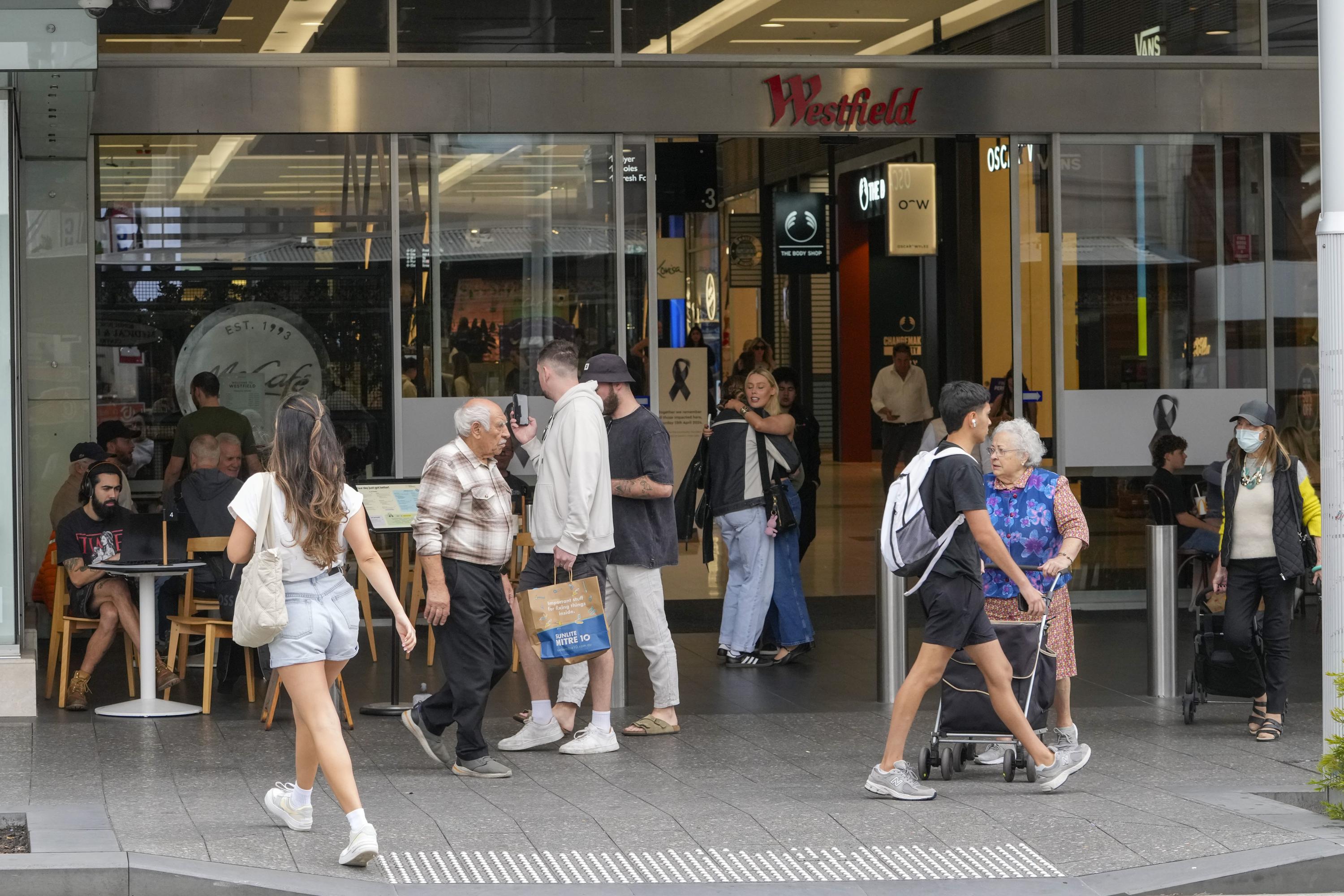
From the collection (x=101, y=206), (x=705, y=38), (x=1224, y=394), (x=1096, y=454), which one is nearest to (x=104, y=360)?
(x=101, y=206)

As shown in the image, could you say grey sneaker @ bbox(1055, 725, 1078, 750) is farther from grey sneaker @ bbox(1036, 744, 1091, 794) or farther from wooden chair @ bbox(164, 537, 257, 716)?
wooden chair @ bbox(164, 537, 257, 716)

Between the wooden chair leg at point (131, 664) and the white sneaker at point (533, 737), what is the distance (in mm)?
2535

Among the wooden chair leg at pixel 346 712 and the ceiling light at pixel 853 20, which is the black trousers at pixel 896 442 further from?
the wooden chair leg at pixel 346 712

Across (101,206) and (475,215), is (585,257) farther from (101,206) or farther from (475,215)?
(101,206)

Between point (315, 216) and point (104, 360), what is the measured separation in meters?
1.78

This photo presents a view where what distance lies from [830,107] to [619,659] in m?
5.10

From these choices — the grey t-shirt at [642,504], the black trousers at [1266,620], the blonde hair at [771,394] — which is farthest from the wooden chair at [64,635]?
the black trousers at [1266,620]

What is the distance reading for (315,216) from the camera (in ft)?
39.6

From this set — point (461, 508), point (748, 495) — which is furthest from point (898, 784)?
point (748, 495)

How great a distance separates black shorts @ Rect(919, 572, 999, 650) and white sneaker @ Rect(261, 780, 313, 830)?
252 cm

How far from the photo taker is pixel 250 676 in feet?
30.2

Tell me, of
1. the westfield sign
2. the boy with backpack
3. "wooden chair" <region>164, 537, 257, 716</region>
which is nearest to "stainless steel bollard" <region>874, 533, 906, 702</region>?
the boy with backpack

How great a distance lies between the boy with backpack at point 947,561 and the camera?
6.82 meters

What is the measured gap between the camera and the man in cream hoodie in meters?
7.79
